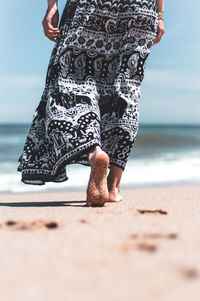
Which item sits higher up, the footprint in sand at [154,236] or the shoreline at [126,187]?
the footprint in sand at [154,236]

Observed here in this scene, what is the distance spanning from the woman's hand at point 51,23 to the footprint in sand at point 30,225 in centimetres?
134

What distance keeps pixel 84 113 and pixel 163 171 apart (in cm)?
374

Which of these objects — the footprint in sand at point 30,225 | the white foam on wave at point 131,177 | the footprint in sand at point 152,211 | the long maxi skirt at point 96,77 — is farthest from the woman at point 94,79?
the white foam on wave at point 131,177

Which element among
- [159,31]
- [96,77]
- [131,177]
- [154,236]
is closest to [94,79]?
[96,77]

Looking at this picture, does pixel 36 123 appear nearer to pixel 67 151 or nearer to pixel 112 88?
pixel 67 151

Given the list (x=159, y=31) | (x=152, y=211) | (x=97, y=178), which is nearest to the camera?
(x=152, y=211)

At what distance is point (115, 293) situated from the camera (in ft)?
3.31

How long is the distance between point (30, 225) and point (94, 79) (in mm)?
1220

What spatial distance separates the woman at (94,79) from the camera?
2.62 meters

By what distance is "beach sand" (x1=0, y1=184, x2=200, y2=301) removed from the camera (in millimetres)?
1025

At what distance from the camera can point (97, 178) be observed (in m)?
2.40

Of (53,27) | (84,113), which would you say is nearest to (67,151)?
(84,113)

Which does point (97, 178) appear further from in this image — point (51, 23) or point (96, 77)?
point (51, 23)

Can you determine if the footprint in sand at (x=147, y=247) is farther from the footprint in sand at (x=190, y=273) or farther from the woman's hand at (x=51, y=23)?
the woman's hand at (x=51, y=23)
